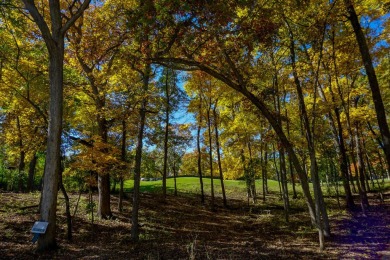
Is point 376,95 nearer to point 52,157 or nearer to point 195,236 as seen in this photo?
point 195,236

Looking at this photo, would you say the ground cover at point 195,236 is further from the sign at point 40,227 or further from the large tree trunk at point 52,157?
the sign at point 40,227

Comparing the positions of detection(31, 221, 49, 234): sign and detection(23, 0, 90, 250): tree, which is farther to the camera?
detection(23, 0, 90, 250): tree

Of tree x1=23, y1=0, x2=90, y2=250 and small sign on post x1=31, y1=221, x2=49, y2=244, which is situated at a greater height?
tree x1=23, y1=0, x2=90, y2=250

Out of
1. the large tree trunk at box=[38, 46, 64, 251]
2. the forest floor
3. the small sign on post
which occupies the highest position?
the large tree trunk at box=[38, 46, 64, 251]

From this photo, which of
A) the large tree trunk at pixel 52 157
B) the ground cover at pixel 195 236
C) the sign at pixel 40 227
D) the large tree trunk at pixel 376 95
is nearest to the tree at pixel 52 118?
the large tree trunk at pixel 52 157

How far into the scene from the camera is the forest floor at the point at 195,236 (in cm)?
731

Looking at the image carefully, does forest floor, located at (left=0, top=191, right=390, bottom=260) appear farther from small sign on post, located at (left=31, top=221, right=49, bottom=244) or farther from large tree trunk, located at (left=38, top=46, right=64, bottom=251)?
small sign on post, located at (left=31, top=221, right=49, bottom=244)

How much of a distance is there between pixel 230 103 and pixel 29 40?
12.5 metres

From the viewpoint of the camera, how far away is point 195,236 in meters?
10.7

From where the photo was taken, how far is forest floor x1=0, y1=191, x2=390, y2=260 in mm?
7312

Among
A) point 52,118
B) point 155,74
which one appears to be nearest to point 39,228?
point 52,118

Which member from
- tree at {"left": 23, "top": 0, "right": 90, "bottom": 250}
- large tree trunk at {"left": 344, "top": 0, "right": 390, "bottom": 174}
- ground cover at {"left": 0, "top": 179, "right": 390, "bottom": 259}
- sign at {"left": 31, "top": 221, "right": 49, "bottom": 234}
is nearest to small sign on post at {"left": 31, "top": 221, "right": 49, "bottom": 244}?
sign at {"left": 31, "top": 221, "right": 49, "bottom": 234}

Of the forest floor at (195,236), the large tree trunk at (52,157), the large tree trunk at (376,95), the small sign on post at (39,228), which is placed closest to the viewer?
the small sign on post at (39,228)

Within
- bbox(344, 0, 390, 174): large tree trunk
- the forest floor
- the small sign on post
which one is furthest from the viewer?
the forest floor
